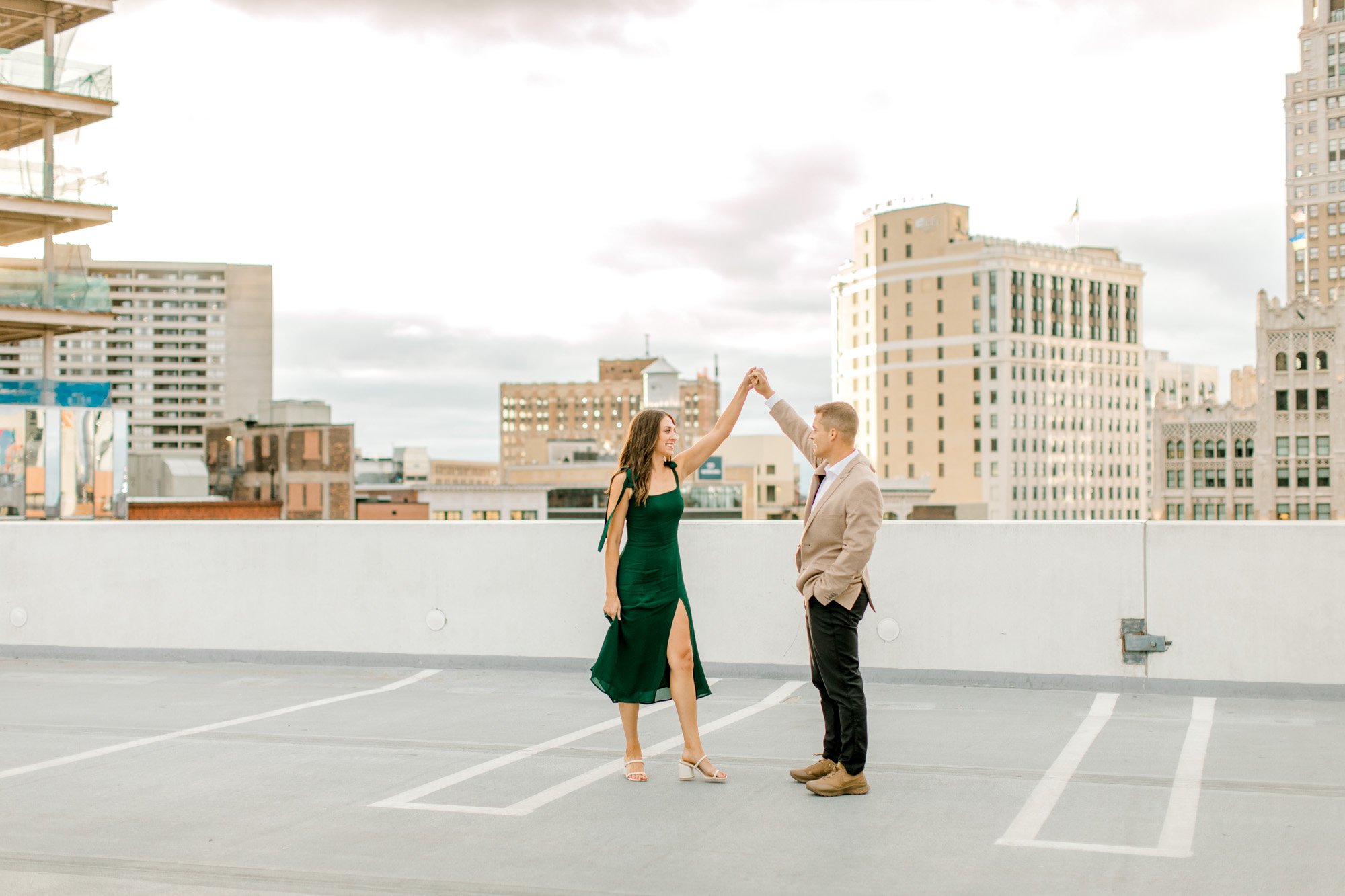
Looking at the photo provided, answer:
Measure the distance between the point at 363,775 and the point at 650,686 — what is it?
157 cm

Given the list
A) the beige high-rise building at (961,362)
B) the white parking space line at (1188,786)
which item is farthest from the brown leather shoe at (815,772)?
the beige high-rise building at (961,362)

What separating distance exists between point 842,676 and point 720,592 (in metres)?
3.86

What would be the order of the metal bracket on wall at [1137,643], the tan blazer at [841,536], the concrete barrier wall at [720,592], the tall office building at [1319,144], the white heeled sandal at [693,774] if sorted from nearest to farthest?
1. the tan blazer at [841,536]
2. the white heeled sandal at [693,774]
3. the concrete barrier wall at [720,592]
4. the metal bracket on wall at [1137,643]
5. the tall office building at [1319,144]

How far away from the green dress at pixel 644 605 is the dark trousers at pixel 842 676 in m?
0.70

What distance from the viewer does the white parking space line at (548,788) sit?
556 centimetres

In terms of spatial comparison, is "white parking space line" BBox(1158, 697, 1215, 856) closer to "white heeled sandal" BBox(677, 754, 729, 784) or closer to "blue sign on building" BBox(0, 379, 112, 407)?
"white heeled sandal" BBox(677, 754, 729, 784)

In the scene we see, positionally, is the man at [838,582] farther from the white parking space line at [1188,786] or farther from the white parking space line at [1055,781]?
the white parking space line at [1188,786]

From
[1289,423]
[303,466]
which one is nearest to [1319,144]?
[1289,423]

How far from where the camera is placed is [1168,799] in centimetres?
564

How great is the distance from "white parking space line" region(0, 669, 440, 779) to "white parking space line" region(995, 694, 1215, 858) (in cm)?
485

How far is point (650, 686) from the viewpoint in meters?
6.00

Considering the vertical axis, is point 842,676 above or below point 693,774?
above

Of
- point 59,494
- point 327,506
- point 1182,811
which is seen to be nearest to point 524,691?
point 1182,811

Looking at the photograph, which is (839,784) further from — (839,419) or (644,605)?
(839,419)
